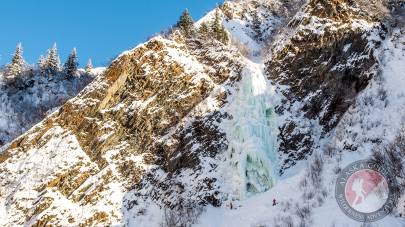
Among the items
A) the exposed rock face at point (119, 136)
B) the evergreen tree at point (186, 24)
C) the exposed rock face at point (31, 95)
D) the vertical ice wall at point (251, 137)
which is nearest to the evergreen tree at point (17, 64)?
the exposed rock face at point (31, 95)

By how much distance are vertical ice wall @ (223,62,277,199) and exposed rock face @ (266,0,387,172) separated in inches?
50.2

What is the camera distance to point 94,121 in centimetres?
3947

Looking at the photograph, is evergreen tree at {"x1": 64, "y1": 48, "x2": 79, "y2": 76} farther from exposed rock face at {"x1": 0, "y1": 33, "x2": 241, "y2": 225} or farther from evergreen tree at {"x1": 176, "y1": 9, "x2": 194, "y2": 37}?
exposed rock face at {"x1": 0, "y1": 33, "x2": 241, "y2": 225}

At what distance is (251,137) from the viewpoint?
119 feet

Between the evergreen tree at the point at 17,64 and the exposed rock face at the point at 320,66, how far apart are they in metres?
44.1

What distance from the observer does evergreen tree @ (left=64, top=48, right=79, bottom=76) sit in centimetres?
7238

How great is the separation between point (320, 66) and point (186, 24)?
18.5 m

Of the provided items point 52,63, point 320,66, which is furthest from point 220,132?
point 52,63

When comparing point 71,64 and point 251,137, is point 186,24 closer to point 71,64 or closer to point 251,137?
point 251,137

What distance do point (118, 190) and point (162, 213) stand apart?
4257 millimetres

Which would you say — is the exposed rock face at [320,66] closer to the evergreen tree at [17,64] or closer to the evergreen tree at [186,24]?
the evergreen tree at [186,24]

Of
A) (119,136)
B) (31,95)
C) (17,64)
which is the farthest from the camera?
(17,64)

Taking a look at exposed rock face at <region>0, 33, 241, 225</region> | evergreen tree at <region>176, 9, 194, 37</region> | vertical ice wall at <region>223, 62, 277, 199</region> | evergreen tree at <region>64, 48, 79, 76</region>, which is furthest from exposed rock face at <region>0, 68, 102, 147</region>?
vertical ice wall at <region>223, 62, 277, 199</region>

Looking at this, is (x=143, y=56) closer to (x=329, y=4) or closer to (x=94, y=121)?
(x=94, y=121)
